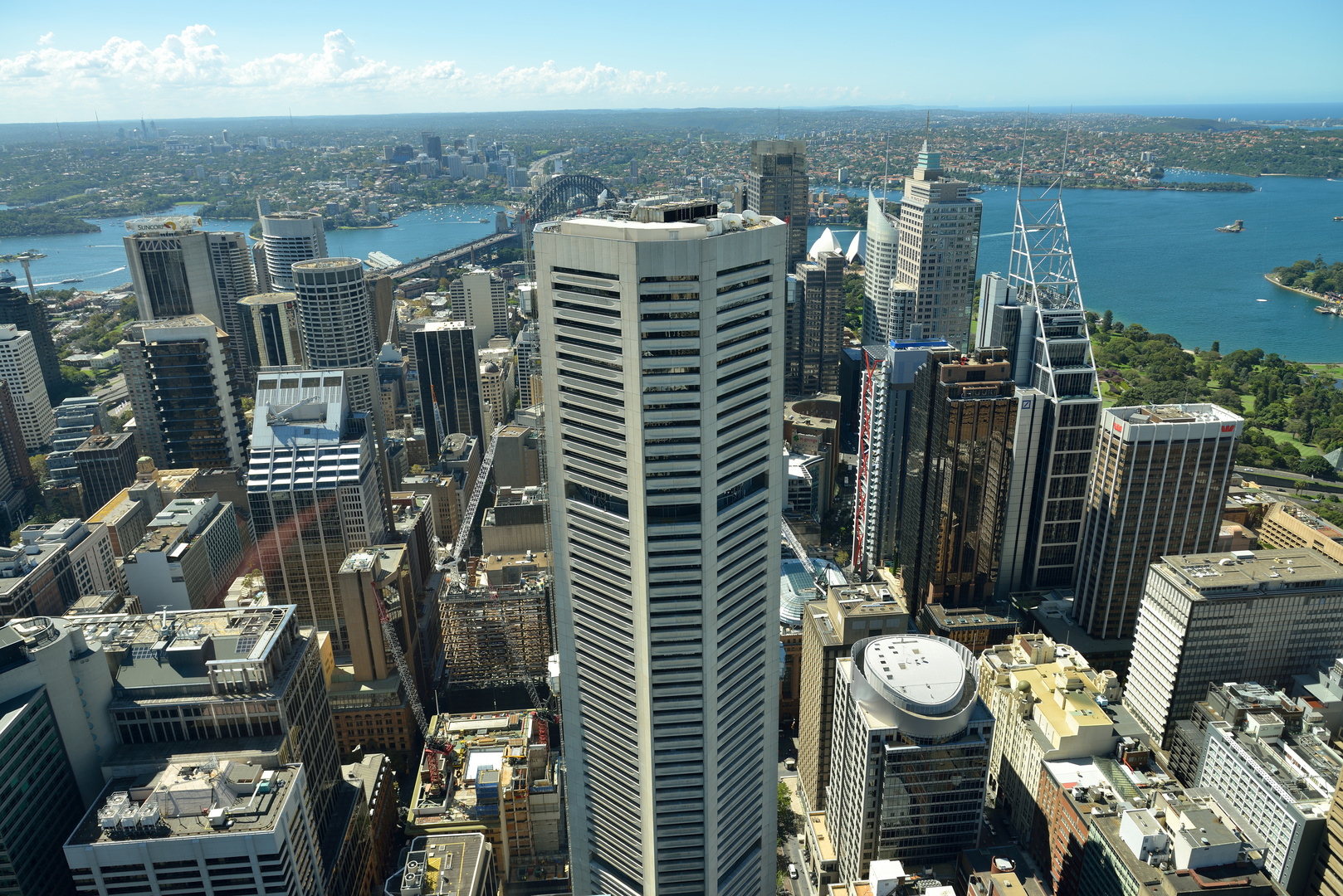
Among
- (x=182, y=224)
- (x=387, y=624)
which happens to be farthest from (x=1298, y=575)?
(x=182, y=224)

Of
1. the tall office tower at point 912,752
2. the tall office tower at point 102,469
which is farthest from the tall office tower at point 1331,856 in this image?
the tall office tower at point 102,469

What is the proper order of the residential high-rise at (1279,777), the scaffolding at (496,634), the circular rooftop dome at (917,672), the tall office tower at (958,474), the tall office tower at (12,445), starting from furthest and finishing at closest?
the tall office tower at (12,445) → the scaffolding at (496,634) → the tall office tower at (958,474) → the circular rooftop dome at (917,672) → the residential high-rise at (1279,777)

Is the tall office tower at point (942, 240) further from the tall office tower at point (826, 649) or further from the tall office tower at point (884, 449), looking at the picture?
the tall office tower at point (826, 649)

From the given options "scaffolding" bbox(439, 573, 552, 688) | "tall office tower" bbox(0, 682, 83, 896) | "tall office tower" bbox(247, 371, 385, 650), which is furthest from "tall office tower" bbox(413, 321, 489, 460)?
"tall office tower" bbox(0, 682, 83, 896)

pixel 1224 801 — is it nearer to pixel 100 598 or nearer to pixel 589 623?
pixel 589 623

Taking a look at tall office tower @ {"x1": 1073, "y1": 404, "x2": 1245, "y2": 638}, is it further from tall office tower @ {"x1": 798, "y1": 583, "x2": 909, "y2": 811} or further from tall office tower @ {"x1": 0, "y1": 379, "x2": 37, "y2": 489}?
tall office tower @ {"x1": 0, "y1": 379, "x2": 37, "y2": 489}

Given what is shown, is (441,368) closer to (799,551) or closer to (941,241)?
(799,551)

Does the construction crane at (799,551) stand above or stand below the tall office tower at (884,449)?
below

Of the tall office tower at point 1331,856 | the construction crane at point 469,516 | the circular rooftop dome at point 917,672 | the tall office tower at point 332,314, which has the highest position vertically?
the tall office tower at point 332,314
